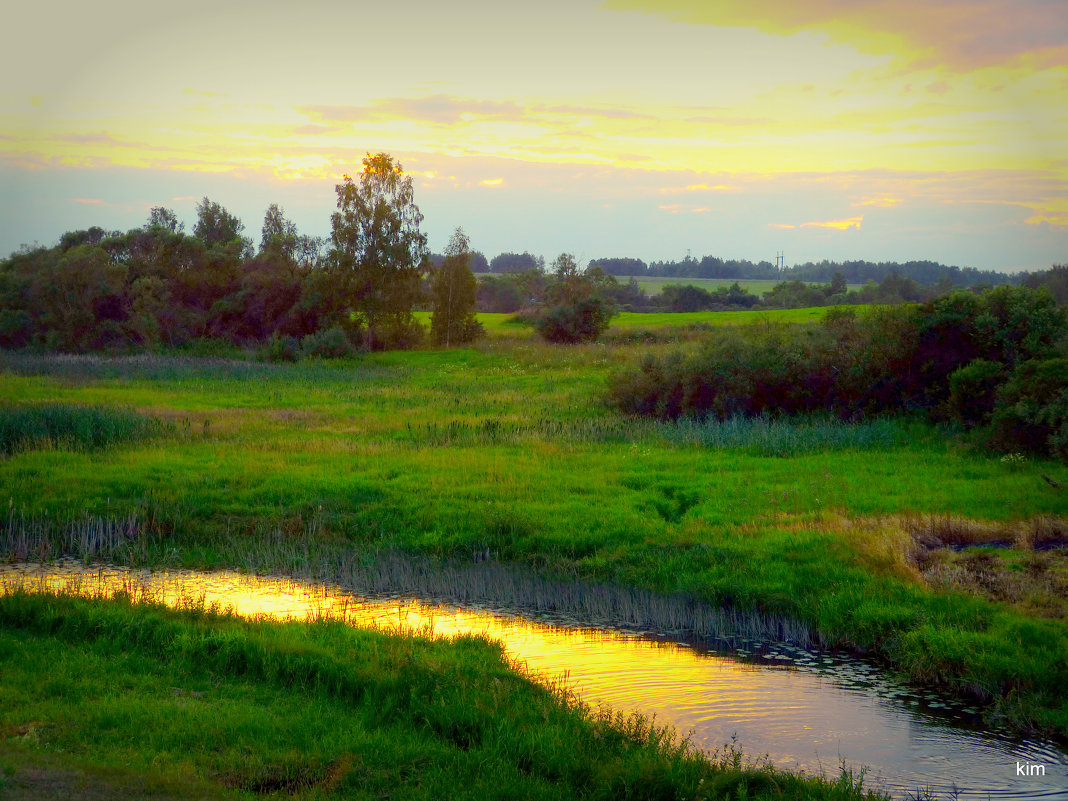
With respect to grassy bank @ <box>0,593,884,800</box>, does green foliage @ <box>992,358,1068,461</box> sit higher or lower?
higher

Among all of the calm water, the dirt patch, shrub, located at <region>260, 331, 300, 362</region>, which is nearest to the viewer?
the calm water

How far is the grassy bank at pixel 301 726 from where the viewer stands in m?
6.50

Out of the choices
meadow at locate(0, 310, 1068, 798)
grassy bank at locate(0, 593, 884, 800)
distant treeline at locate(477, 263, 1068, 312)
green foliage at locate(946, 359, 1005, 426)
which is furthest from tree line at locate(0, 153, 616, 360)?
grassy bank at locate(0, 593, 884, 800)

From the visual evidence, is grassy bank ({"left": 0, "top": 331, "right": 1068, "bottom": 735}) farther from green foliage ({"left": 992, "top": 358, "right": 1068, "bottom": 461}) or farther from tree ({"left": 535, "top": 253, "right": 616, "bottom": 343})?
tree ({"left": 535, "top": 253, "right": 616, "bottom": 343})

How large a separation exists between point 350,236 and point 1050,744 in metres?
59.3

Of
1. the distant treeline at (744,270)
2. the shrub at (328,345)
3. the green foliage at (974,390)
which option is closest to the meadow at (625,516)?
the green foliage at (974,390)

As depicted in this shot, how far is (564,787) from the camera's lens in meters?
6.80

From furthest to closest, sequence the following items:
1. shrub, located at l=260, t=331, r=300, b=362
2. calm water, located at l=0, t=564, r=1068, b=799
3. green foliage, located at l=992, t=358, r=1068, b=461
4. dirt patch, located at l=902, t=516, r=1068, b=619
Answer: shrub, located at l=260, t=331, r=300, b=362
green foliage, located at l=992, t=358, r=1068, b=461
dirt patch, located at l=902, t=516, r=1068, b=619
calm water, located at l=0, t=564, r=1068, b=799

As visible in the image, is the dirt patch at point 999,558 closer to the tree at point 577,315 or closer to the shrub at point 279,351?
the shrub at point 279,351

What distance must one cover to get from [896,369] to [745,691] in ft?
65.9

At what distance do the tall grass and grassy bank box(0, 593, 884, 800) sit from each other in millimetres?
12737

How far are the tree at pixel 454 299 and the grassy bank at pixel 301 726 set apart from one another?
191 ft

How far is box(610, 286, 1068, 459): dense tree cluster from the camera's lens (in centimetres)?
2148

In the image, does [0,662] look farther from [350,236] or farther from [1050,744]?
[350,236]
